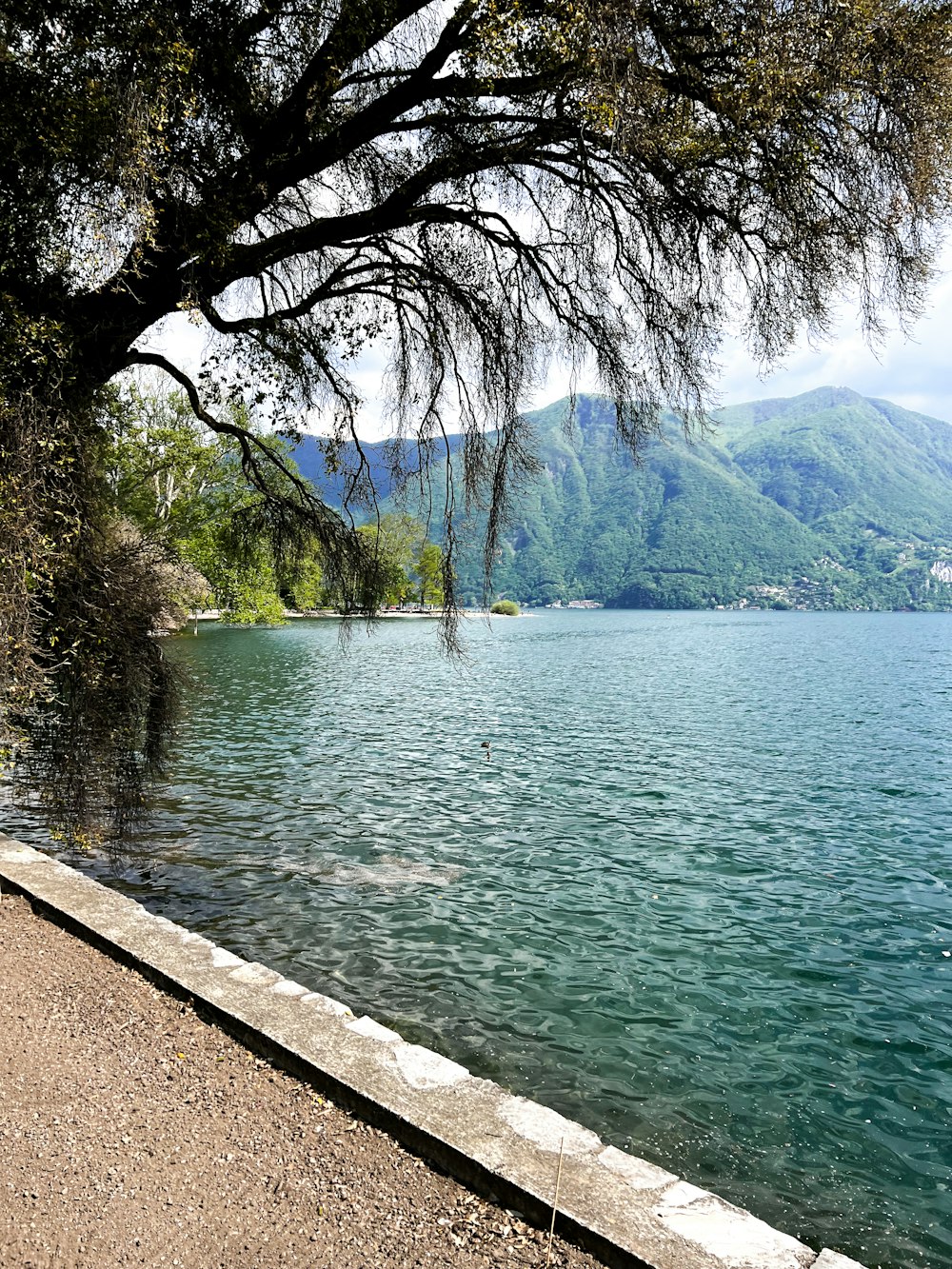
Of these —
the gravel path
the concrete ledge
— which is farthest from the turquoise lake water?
the gravel path

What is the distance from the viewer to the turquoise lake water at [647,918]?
4824mm

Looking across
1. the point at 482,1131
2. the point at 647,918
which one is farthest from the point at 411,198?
the point at 647,918

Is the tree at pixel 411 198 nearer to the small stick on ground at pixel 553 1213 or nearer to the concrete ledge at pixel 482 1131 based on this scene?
the concrete ledge at pixel 482 1131

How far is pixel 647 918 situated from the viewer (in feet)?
27.0

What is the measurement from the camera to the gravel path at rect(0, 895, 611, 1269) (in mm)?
2789

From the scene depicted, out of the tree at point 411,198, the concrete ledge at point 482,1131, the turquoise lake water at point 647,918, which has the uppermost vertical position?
the tree at point 411,198

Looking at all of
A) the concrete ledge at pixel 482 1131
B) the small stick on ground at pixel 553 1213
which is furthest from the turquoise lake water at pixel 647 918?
the small stick on ground at pixel 553 1213

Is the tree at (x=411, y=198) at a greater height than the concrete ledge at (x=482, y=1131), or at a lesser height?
greater

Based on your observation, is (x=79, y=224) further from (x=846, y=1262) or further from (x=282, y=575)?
(x=846, y=1262)

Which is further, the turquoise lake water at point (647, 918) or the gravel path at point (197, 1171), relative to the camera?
the turquoise lake water at point (647, 918)

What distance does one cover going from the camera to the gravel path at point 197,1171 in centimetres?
279

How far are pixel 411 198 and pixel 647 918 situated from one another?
6.85 m

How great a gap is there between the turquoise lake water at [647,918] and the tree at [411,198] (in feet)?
9.73

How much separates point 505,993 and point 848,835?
7200 mm
